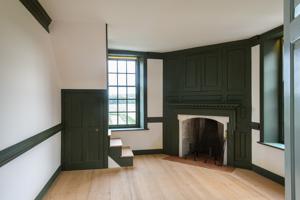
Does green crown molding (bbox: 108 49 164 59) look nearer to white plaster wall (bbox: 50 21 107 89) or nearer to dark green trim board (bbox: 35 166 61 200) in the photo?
white plaster wall (bbox: 50 21 107 89)

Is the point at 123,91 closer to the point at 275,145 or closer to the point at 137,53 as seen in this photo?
the point at 137,53

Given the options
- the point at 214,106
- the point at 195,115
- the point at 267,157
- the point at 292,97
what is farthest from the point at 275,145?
the point at 292,97

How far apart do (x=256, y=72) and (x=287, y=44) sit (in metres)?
3.21

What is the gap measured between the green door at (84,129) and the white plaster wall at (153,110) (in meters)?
1.29

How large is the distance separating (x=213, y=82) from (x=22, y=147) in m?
3.80

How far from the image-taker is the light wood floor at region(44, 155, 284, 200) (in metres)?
3.08

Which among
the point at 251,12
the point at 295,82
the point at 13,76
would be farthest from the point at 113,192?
the point at 251,12

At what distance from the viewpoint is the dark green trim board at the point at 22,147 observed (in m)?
1.88

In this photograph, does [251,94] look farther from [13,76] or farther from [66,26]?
[13,76]

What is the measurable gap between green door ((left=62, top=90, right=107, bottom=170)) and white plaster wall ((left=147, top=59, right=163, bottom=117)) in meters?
1.57

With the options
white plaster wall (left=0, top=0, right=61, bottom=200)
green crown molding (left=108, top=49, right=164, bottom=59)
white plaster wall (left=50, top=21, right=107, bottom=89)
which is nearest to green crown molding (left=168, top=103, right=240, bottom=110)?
green crown molding (left=108, top=49, right=164, bottom=59)

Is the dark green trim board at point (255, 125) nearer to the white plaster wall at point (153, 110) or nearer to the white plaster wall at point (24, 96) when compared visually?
the white plaster wall at point (153, 110)

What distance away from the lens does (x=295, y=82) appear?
3.38 feet

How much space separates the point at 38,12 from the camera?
2.80 metres
